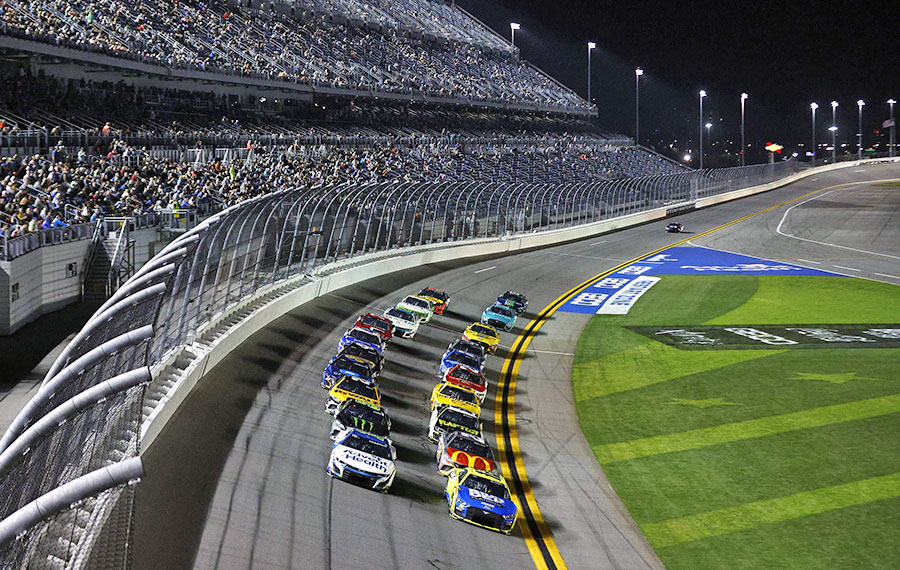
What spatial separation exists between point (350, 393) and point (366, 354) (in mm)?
3567

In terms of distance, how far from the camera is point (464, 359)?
27703 millimetres

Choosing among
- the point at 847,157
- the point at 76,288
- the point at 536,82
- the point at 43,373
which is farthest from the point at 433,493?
A: the point at 847,157

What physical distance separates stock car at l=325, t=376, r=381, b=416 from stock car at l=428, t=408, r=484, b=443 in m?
1.47

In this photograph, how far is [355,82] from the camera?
72688mm

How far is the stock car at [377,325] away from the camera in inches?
1145

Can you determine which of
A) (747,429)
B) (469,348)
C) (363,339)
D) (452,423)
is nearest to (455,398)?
(452,423)

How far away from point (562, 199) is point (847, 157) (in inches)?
3435

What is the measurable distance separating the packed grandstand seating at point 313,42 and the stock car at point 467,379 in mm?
28501

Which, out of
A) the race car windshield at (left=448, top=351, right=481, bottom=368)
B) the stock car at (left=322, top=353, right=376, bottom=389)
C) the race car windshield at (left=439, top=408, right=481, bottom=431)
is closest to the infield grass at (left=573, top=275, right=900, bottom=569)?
the race car windshield at (left=439, top=408, right=481, bottom=431)

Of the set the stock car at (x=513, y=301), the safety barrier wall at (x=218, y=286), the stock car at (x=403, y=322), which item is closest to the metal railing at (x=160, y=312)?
the safety barrier wall at (x=218, y=286)

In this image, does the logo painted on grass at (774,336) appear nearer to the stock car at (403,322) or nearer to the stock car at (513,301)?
the stock car at (513,301)

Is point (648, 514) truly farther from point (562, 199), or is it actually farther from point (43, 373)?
point (562, 199)

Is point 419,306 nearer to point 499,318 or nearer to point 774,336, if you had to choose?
point 499,318

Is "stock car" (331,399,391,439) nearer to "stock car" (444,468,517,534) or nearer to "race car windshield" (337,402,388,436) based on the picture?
"race car windshield" (337,402,388,436)
